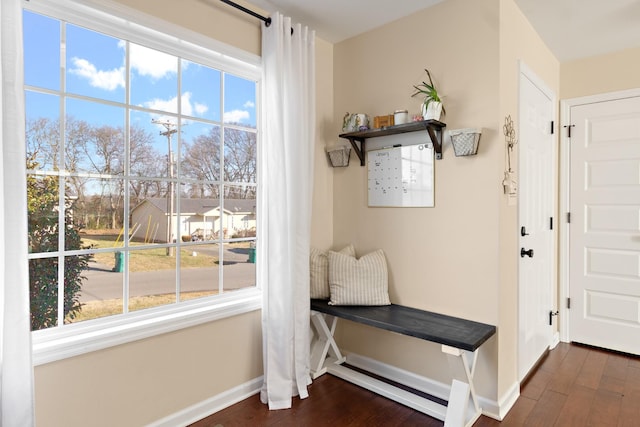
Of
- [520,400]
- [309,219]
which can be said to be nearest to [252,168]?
[309,219]

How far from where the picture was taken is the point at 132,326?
5.90 ft

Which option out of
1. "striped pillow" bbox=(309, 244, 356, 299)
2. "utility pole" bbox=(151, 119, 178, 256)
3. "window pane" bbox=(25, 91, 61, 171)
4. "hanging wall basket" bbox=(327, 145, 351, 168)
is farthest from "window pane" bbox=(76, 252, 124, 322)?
"hanging wall basket" bbox=(327, 145, 351, 168)

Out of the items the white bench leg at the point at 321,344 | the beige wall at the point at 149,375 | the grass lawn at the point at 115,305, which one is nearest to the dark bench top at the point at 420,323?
the white bench leg at the point at 321,344

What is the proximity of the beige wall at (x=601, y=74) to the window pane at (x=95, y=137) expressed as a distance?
3423 millimetres

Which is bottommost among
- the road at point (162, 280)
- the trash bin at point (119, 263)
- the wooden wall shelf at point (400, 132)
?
the road at point (162, 280)

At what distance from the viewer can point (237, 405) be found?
219 centimetres

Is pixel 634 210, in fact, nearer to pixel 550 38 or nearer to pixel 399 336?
pixel 550 38

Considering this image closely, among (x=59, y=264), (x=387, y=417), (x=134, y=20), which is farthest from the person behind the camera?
(x=387, y=417)

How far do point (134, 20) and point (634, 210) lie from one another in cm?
360

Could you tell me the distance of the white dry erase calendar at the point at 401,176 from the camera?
2.34 m

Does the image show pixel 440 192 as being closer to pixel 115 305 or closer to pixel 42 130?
pixel 115 305

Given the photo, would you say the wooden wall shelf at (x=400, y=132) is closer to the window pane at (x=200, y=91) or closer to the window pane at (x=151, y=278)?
the window pane at (x=200, y=91)

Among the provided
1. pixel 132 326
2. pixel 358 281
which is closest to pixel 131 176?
pixel 132 326

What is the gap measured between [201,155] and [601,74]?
3193 millimetres
